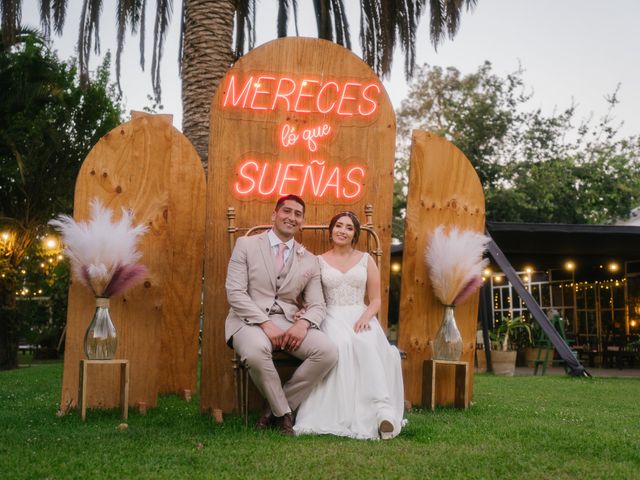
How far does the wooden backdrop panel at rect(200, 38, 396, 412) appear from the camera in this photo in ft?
18.9

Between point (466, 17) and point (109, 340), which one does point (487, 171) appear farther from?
point (109, 340)

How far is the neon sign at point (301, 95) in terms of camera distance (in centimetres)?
603

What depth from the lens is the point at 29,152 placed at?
15.2m

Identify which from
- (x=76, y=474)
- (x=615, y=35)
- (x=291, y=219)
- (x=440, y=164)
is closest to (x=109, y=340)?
(x=291, y=219)

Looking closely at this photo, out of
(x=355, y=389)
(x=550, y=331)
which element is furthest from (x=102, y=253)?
(x=550, y=331)

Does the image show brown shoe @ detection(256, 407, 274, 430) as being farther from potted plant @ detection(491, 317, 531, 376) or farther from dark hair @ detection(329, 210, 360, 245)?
potted plant @ detection(491, 317, 531, 376)

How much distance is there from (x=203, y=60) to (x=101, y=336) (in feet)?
15.0

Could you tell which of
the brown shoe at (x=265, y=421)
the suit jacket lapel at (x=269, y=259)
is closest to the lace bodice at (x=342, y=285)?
the suit jacket lapel at (x=269, y=259)

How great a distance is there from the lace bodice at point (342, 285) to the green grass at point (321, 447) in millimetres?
1057

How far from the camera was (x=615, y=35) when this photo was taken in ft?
54.9

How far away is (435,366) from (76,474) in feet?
11.9

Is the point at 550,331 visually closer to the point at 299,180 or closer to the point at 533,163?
the point at 299,180

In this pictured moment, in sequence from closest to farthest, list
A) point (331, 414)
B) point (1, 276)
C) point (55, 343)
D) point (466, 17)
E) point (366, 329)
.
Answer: point (331, 414), point (366, 329), point (466, 17), point (1, 276), point (55, 343)

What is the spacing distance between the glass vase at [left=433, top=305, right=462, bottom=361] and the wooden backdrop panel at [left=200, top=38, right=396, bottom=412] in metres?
0.55
